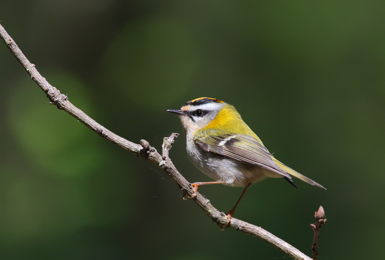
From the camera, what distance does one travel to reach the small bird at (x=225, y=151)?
7.04ft

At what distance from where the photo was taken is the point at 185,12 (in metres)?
4.91

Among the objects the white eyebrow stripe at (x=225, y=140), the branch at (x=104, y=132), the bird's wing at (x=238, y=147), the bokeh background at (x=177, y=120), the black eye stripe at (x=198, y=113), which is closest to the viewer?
the branch at (x=104, y=132)

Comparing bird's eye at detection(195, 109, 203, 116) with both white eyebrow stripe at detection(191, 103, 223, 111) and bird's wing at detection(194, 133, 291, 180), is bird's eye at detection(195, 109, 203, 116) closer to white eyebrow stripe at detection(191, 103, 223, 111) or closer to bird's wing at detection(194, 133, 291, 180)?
white eyebrow stripe at detection(191, 103, 223, 111)

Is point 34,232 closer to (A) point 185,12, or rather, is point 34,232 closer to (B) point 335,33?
(A) point 185,12

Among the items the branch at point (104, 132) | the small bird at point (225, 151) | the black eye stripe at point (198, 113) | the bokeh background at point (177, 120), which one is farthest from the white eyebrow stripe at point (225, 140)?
the bokeh background at point (177, 120)

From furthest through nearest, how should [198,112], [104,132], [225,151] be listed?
[198,112], [225,151], [104,132]

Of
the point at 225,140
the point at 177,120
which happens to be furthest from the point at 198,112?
the point at 177,120

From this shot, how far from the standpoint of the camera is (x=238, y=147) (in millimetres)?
2223

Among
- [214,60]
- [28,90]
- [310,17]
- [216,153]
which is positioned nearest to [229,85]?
[214,60]

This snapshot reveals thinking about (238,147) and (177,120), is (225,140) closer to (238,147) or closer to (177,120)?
(238,147)

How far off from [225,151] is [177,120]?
219cm

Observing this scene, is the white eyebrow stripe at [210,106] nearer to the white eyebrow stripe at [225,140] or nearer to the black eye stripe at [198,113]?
the black eye stripe at [198,113]

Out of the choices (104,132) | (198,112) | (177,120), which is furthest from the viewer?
(177,120)

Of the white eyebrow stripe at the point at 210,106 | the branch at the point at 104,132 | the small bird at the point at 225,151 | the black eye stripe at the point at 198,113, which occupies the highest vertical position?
the white eyebrow stripe at the point at 210,106
